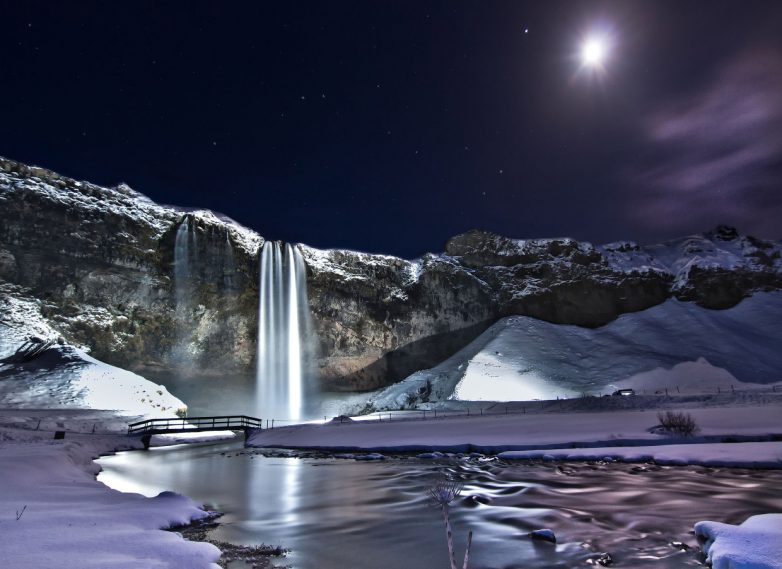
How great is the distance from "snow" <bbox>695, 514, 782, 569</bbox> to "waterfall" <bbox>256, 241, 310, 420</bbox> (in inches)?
2606

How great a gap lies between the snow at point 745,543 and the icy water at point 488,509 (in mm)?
431

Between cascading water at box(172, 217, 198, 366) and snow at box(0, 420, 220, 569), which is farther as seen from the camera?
cascading water at box(172, 217, 198, 366)

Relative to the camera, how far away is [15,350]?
5128 cm

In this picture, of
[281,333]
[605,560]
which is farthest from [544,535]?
[281,333]

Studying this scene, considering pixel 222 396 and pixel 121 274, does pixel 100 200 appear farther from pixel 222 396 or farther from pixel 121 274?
pixel 222 396

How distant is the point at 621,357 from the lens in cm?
7788

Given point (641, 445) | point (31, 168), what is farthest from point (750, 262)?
point (31, 168)

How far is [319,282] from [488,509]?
218ft

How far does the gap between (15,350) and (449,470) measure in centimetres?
5772

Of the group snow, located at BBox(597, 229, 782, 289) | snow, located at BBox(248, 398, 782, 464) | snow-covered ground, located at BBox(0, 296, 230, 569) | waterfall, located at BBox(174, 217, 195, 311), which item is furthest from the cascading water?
snow, located at BBox(597, 229, 782, 289)

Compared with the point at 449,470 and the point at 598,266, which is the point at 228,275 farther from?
the point at 598,266

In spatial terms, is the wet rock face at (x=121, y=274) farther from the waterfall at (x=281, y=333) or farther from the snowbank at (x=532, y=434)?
the snowbank at (x=532, y=434)

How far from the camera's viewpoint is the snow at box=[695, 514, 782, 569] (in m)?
5.82

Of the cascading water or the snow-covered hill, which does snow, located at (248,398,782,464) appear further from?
the cascading water
